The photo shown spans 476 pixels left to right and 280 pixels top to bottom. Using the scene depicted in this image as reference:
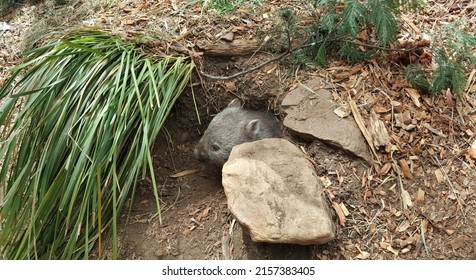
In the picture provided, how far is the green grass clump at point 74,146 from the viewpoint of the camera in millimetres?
2955

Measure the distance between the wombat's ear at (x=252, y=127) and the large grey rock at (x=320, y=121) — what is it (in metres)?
0.29

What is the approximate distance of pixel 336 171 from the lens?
3.02 meters

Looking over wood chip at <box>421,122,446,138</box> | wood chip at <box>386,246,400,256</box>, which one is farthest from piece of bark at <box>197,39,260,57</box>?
wood chip at <box>386,246,400,256</box>

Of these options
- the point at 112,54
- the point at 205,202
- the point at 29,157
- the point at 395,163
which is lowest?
the point at 205,202

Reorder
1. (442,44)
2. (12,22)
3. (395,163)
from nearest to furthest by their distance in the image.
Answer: (395,163), (442,44), (12,22)

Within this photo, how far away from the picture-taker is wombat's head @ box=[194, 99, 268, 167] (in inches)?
145

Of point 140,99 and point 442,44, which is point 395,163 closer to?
point 442,44

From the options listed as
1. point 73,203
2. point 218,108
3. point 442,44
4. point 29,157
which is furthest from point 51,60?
point 442,44

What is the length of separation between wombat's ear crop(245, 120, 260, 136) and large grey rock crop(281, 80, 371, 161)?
286 millimetres

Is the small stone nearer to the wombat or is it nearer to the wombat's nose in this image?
the wombat

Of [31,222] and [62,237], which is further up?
[31,222]

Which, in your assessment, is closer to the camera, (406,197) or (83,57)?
(406,197)

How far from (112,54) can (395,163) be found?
1939mm

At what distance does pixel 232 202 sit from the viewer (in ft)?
9.05
